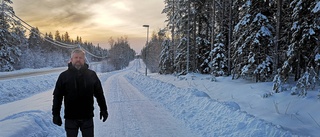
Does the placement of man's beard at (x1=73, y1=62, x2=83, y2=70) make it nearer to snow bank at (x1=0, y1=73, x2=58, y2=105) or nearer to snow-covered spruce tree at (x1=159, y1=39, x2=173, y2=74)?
snow bank at (x1=0, y1=73, x2=58, y2=105)

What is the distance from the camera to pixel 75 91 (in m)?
3.78

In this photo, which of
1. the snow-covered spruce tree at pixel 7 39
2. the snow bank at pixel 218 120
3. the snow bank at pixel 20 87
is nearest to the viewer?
the snow bank at pixel 218 120

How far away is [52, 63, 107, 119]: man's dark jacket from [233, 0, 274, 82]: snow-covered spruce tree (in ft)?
40.0

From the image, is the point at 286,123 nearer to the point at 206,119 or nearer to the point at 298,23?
the point at 206,119

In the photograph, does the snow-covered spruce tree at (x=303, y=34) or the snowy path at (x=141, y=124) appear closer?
the snowy path at (x=141, y=124)

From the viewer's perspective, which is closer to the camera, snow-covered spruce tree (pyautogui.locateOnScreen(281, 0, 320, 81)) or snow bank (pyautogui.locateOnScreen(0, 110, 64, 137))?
snow bank (pyautogui.locateOnScreen(0, 110, 64, 137))

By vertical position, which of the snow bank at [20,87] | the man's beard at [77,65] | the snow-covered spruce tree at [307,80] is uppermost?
the man's beard at [77,65]

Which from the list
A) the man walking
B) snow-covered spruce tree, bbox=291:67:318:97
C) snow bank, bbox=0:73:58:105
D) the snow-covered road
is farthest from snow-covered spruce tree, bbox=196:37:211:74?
the man walking

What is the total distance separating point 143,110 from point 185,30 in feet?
69.5

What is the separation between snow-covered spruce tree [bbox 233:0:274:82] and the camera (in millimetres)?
13961

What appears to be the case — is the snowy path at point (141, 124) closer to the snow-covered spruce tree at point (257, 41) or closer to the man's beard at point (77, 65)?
the man's beard at point (77, 65)

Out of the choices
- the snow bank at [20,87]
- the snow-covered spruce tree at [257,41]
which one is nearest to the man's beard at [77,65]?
the snow-covered spruce tree at [257,41]

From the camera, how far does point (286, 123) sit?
6855 millimetres

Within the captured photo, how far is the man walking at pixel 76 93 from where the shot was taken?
3.76 meters
